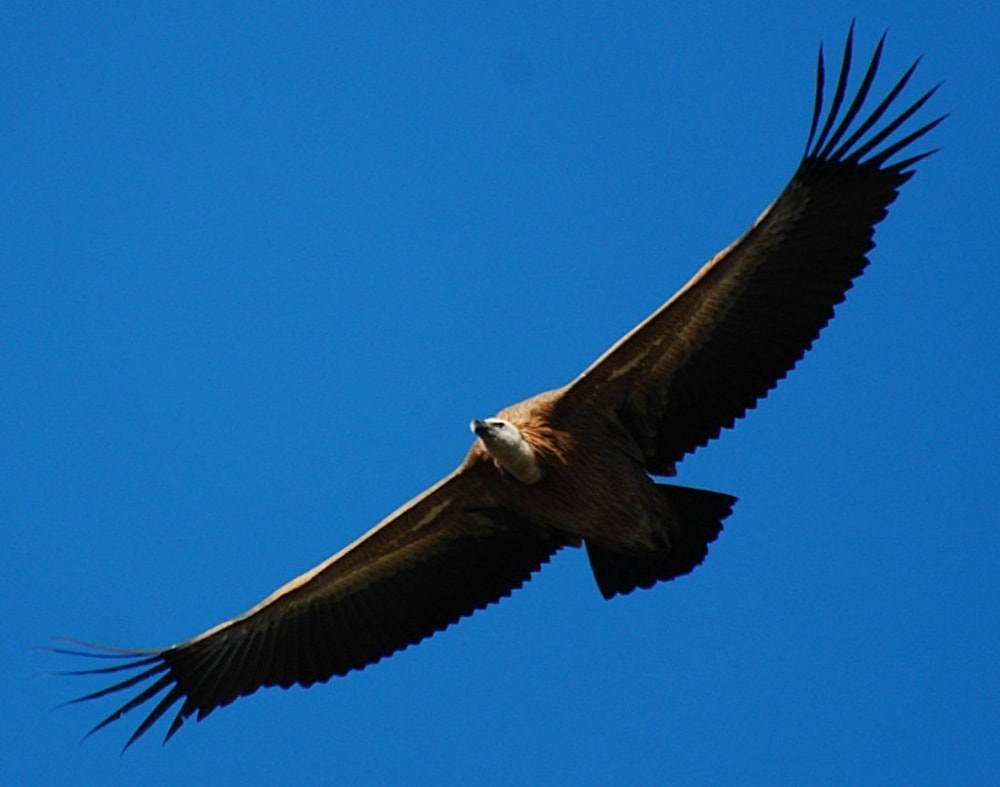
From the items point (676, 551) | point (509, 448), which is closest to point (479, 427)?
point (509, 448)

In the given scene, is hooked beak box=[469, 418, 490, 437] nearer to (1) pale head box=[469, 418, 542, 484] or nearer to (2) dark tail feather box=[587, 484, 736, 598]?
(1) pale head box=[469, 418, 542, 484]

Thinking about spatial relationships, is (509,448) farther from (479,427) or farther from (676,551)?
(676,551)

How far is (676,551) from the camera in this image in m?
11.9

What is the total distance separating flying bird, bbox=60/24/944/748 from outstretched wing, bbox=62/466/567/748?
0.03 feet

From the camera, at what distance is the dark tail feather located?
38.6ft

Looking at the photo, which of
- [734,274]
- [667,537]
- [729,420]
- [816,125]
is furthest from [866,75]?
[667,537]

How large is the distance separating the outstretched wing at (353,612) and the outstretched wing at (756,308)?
3.81 feet

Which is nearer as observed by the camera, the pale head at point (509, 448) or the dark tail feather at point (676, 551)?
the pale head at point (509, 448)

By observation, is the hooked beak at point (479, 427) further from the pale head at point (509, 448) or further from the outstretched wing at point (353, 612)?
the outstretched wing at point (353, 612)

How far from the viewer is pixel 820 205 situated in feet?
37.2

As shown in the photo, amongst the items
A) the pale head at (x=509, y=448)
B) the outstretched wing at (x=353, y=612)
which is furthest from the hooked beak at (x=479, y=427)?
the outstretched wing at (x=353, y=612)

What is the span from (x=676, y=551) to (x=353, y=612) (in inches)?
85.6

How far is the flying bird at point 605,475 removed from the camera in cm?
1133

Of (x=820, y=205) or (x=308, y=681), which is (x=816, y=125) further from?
(x=308, y=681)
